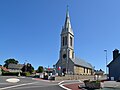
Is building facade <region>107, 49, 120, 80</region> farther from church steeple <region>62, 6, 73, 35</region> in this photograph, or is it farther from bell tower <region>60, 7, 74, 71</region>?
church steeple <region>62, 6, 73, 35</region>

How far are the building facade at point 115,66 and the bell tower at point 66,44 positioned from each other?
102ft

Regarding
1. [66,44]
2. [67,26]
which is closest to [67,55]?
[66,44]

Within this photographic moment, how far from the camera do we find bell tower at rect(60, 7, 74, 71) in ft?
279

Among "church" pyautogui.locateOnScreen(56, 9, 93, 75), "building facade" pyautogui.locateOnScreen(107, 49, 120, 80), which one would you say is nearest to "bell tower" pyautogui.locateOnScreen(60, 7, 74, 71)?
"church" pyautogui.locateOnScreen(56, 9, 93, 75)

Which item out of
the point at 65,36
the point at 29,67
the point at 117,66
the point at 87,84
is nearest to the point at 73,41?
the point at 65,36

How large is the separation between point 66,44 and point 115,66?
1372 inches

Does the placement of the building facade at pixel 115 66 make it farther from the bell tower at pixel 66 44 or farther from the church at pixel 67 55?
the bell tower at pixel 66 44

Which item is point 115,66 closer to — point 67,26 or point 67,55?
point 67,55

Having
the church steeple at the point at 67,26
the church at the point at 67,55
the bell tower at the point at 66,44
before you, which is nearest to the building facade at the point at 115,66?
the church at the point at 67,55

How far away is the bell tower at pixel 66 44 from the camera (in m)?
85.0

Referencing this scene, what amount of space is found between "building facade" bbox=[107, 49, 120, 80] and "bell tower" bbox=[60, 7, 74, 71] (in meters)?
31.1

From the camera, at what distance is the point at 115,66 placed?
54.0 metres

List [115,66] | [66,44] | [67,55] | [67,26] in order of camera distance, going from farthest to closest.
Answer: [67,26]
[66,44]
[67,55]
[115,66]

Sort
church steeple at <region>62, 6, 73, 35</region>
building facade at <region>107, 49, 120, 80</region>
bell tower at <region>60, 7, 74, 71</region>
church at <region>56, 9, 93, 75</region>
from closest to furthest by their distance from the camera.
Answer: building facade at <region>107, 49, 120, 80</region> < church at <region>56, 9, 93, 75</region> < bell tower at <region>60, 7, 74, 71</region> < church steeple at <region>62, 6, 73, 35</region>
